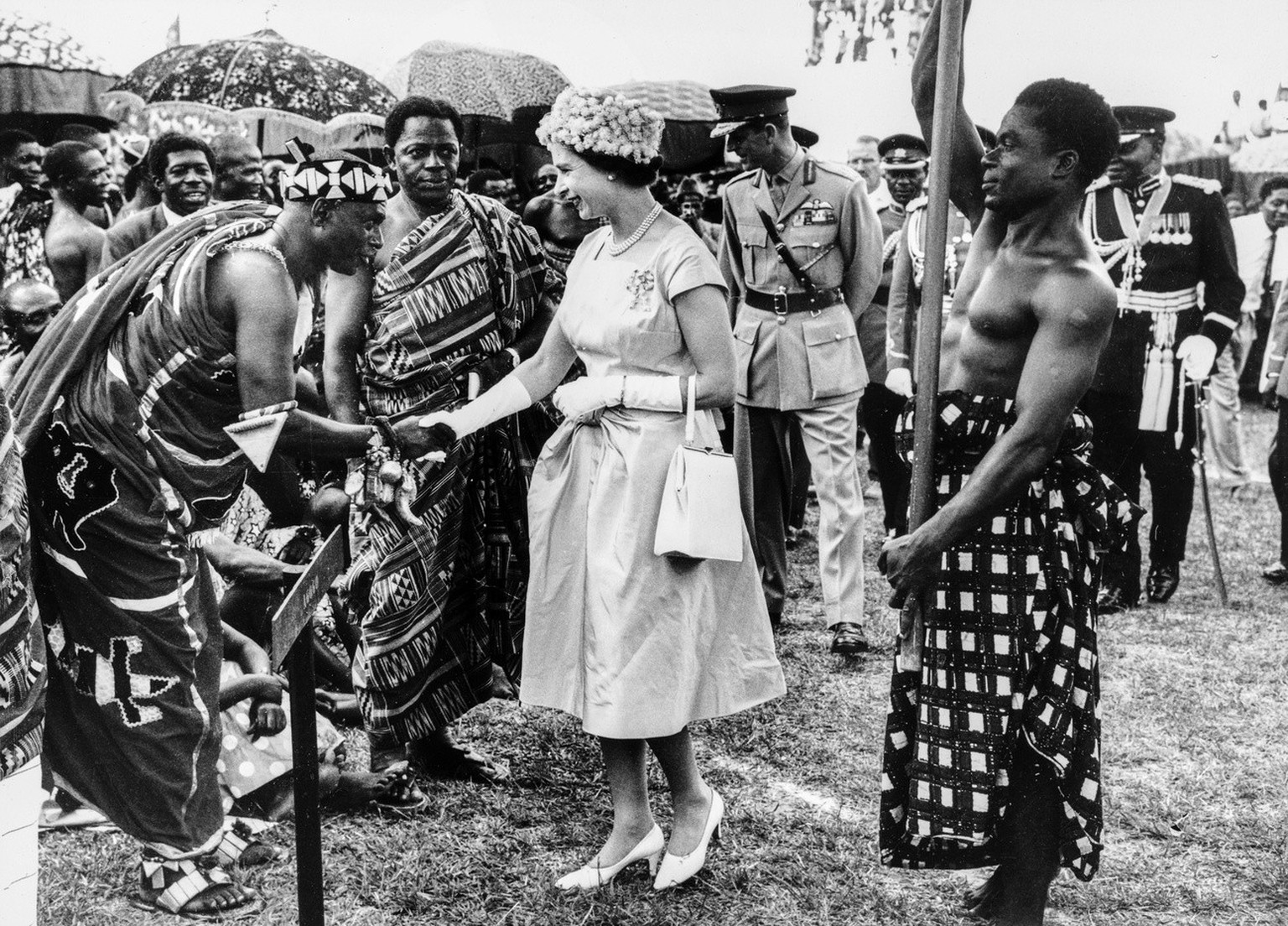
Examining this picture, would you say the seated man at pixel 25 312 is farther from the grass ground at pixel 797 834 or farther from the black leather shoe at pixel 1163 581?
the black leather shoe at pixel 1163 581

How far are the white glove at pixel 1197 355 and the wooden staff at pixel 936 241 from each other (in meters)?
3.74

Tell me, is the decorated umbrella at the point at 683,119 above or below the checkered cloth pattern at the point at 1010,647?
above

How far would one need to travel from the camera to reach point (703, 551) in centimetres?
311

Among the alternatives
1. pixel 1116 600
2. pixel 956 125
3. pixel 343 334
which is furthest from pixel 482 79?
pixel 956 125

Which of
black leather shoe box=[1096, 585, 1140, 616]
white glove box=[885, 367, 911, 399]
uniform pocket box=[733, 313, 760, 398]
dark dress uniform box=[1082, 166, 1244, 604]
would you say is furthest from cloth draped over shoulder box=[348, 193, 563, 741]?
black leather shoe box=[1096, 585, 1140, 616]

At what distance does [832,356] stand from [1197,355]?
1.96 metres

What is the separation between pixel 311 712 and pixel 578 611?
0.98 metres

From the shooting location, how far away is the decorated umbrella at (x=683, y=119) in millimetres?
8375

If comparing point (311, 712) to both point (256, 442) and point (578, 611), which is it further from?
point (578, 611)

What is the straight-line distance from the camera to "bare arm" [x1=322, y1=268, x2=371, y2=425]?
3840mm

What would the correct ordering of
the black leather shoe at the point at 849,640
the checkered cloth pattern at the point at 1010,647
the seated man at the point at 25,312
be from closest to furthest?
the checkered cloth pattern at the point at 1010,647
the seated man at the point at 25,312
the black leather shoe at the point at 849,640

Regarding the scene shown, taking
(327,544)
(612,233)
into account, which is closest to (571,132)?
(612,233)

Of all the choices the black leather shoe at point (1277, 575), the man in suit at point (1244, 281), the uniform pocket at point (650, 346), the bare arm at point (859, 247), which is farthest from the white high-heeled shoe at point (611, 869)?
the man in suit at point (1244, 281)

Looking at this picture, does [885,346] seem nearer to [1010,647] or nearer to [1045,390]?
[1010,647]
